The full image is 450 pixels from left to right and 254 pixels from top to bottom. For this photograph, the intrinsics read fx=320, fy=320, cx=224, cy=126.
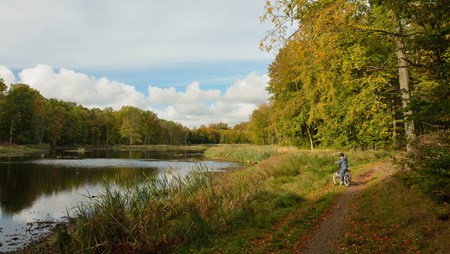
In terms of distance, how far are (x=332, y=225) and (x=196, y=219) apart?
4.50 meters

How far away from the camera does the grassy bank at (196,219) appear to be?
943 cm

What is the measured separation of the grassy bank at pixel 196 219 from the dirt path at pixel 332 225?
340 mm

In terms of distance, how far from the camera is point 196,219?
11.2 metres

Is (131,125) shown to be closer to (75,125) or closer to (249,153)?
(75,125)

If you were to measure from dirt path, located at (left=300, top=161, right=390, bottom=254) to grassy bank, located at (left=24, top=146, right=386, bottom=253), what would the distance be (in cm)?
34

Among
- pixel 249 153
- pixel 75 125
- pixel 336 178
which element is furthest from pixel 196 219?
pixel 75 125

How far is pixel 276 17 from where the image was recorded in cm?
971

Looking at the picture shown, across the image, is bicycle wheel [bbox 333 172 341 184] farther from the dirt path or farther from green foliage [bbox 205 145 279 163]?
green foliage [bbox 205 145 279 163]

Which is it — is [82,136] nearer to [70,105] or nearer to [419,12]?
[70,105]

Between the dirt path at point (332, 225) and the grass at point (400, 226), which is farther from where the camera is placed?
the dirt path at point (332, 225)

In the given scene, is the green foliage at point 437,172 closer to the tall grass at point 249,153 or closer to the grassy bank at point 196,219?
the grassy bank at point 196,219

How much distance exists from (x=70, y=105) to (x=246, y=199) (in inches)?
4310

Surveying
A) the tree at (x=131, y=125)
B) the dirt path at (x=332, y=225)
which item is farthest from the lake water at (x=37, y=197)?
the tree at (x=131, y=125)

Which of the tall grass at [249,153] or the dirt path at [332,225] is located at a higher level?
the tall grass at [249,153]
